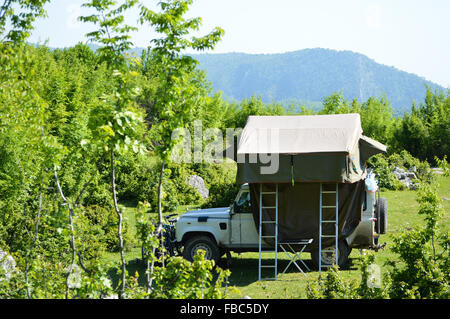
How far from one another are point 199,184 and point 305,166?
1447 centimetres

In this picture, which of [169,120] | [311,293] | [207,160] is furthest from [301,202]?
[207,160]

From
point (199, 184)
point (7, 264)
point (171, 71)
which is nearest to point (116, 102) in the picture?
point (171, 71)

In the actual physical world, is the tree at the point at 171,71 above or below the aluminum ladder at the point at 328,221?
above

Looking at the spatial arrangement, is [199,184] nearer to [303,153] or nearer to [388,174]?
[388,174]

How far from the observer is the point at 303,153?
1069 cm

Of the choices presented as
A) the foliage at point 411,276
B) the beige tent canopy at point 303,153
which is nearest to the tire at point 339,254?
the beige tent canopy at point 303,153

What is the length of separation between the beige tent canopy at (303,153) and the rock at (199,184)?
12.8 m

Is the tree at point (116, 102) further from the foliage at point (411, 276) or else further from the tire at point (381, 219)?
the tire at point (381, 219)

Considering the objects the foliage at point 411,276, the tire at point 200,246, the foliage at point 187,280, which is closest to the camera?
the foliage at point 187,280

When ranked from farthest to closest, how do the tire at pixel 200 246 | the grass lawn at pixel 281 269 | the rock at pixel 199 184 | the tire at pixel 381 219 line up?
the rock at pixel 199 184 < the tire at pixel 381 219 < the tire at pixel 200 246 < the grass lawn at pixel 281 269

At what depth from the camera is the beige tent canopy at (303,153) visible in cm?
1062

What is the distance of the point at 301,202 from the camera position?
11500 mm

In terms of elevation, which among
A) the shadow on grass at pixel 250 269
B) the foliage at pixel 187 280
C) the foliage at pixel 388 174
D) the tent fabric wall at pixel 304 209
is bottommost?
the shadow on grass at pixel 250 269
